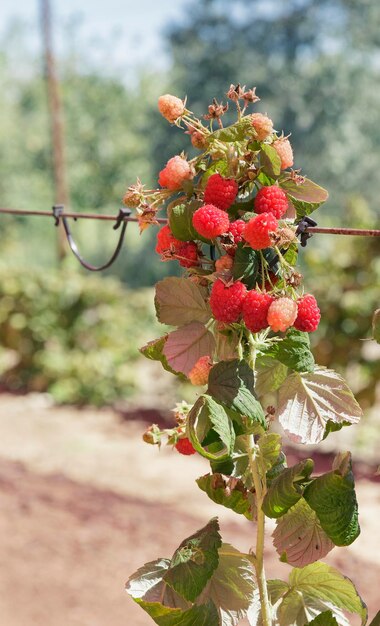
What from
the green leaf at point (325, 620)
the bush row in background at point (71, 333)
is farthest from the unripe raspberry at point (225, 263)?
the bush row in background at point (71, 333)

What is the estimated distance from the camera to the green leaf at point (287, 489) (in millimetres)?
1010

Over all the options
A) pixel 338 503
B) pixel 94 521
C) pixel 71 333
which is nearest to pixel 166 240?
pixel 338 503

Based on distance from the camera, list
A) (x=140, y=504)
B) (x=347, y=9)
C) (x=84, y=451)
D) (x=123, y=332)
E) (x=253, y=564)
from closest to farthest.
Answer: (x=253, y=564) < (x=140, y=504) < (x=84, y=451) < (x=123, y=332) < (x=347, y=9)

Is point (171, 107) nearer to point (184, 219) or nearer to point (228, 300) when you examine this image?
point (184, 219)

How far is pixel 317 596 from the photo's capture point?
1.15 meters

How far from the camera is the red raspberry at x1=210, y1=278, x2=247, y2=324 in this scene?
0.98 meters

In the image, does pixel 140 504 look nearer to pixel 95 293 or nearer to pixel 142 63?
pixel 95 293

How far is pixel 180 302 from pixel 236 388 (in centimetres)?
16

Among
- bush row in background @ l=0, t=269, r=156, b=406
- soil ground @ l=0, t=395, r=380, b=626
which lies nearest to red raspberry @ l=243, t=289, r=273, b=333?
soil ground @ l=0, t=395, r=380, b=626

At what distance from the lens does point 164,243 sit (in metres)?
1.11

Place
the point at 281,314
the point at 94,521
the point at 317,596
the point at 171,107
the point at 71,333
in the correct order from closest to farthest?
the point at 281,314 < the point at 171,107 < the point at 317,596 < the point at 94,521 < the point at 71,333

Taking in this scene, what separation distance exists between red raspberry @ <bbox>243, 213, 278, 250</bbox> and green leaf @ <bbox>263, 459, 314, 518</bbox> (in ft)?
0.90

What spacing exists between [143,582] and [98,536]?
2525 millimetres

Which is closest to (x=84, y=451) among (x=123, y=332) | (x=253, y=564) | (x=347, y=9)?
(x=123, y=332)
